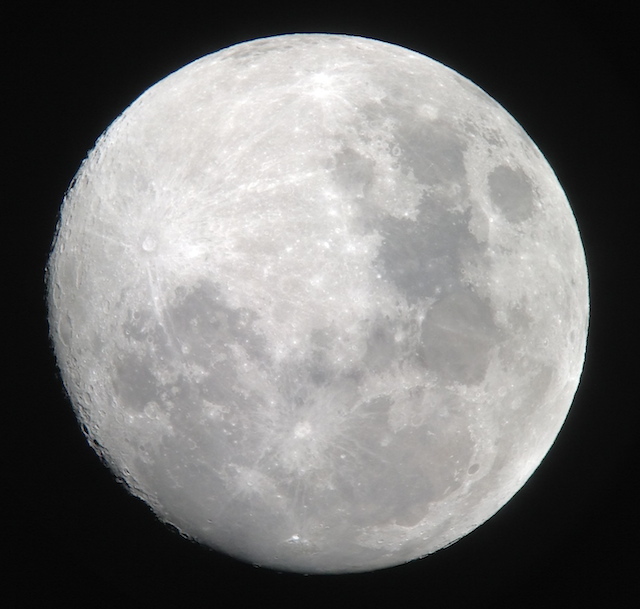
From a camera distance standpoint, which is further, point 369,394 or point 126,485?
point 126,485

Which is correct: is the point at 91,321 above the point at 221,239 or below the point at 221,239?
below

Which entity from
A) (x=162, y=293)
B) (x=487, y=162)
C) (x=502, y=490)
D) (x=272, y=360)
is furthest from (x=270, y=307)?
(x=502, y=490)

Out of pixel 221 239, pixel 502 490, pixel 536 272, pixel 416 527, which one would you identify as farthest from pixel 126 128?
pixel 502 490

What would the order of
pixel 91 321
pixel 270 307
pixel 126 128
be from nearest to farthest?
pixel 270 307
pixel 91 321
pixel 126 128

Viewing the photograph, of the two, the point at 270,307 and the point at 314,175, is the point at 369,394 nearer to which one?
the point at 270,307

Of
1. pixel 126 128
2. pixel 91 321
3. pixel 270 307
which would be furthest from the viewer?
pixel 126 128

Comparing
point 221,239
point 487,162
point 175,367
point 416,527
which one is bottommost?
point 416,527
